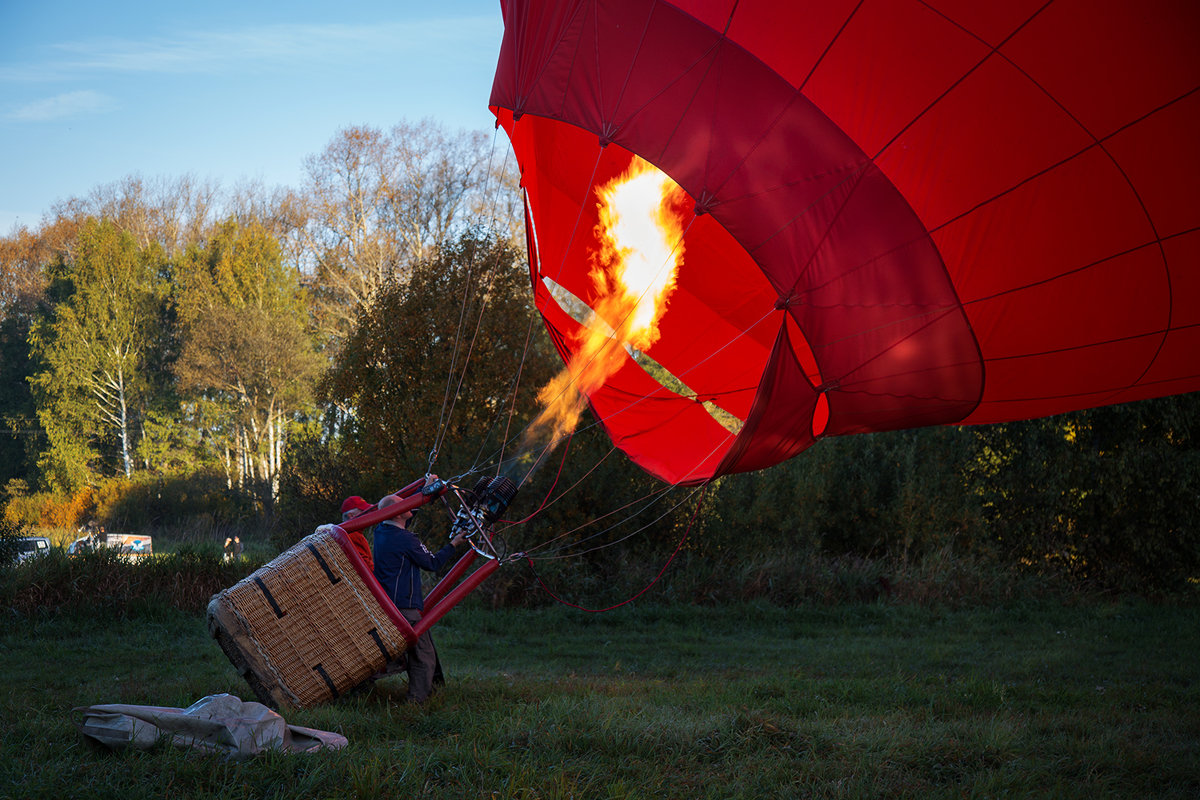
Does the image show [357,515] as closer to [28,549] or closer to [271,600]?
[271,600]

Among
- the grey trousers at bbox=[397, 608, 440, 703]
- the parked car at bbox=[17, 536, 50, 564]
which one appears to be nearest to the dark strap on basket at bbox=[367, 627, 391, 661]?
the grey trousers at bbox=[397, 608, 440, 703]

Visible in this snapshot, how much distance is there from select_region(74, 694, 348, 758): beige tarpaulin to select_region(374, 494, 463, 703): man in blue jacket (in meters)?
1.19

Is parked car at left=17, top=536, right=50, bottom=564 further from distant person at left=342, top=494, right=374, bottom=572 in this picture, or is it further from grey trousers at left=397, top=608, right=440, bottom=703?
grey trousers at left=397, top=608, right=440, bottom=703

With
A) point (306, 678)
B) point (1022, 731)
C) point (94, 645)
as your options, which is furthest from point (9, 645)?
point (1022, 731)

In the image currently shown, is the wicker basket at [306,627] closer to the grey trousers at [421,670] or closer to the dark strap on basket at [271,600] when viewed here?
the dark strap on basket at [271,600]

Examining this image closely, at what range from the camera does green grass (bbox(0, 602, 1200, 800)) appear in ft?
10.1

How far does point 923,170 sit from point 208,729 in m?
3.76

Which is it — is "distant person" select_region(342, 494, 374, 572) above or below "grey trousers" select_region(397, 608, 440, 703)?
above

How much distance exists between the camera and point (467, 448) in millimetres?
10531

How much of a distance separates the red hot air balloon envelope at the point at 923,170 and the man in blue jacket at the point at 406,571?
170cm

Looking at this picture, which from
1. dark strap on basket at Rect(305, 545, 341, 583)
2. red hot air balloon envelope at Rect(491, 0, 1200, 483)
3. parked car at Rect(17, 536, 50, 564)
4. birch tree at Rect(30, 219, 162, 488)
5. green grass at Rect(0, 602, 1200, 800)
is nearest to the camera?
green grass at Rect(0, 602, 1200, 800)

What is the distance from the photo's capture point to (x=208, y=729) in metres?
3.25

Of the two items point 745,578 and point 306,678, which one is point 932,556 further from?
point 306,678

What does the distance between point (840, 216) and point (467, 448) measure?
7.12 metres
